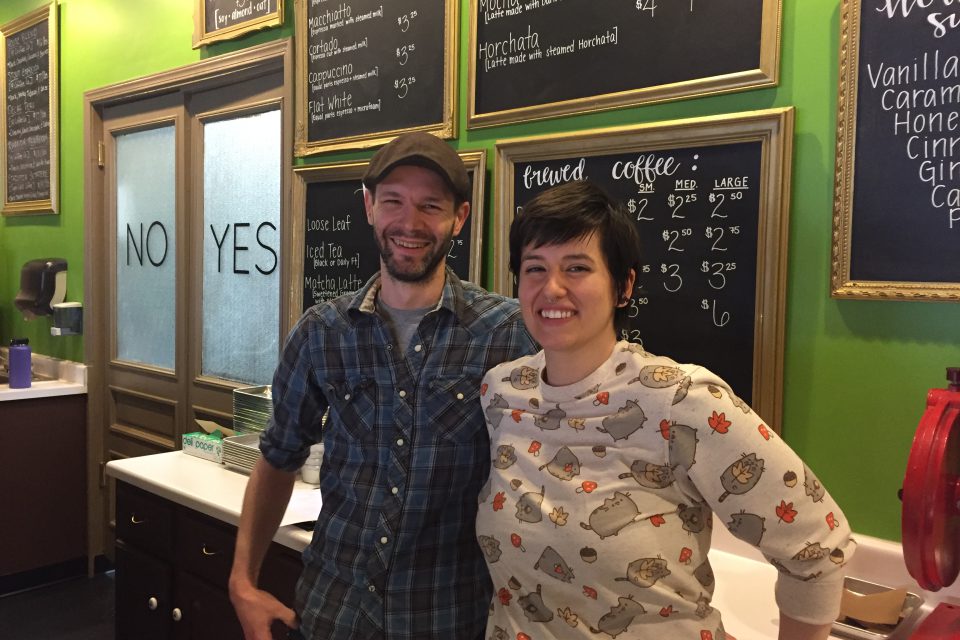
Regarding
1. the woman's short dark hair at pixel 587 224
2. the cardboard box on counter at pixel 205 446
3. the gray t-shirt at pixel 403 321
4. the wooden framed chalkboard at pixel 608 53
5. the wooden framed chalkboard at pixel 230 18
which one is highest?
the wooden framed chalkboard at pixel 230 18

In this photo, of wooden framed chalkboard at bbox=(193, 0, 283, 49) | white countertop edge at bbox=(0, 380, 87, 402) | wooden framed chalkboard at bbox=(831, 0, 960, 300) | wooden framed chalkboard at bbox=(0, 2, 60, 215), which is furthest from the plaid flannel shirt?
wooden framed chalkboard at bbox=(0, 2, 60, 215)

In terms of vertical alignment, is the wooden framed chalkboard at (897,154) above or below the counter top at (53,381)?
above

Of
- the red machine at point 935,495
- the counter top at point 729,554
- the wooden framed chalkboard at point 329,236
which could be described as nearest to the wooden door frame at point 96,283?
the wooden framed chalkboard at point 329,236

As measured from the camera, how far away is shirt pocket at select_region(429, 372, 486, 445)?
54.1 inches

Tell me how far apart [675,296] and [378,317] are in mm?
708

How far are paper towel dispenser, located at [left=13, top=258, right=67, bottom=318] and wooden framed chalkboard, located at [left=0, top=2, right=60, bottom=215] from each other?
31 cm

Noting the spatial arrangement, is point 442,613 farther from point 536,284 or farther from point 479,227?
point 479,227

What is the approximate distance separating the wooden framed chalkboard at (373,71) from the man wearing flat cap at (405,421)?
901 mm

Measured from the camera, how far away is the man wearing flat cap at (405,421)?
1.37 m

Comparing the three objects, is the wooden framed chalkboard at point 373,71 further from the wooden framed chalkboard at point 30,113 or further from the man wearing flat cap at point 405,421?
the wooden framed chalkboard at point 30,113

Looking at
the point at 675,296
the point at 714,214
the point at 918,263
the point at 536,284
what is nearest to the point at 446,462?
the point at 536,284

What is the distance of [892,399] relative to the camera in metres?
1.52

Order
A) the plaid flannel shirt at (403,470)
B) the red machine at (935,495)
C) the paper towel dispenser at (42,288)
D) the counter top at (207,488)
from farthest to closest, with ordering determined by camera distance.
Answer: the paper towel dispenser at (42,288), the counter top at (207,488), the plaid flannel shirt at (403,470), the red machine at (935,495)

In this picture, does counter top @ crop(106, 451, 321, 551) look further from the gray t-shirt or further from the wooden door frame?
the wooden door frame
